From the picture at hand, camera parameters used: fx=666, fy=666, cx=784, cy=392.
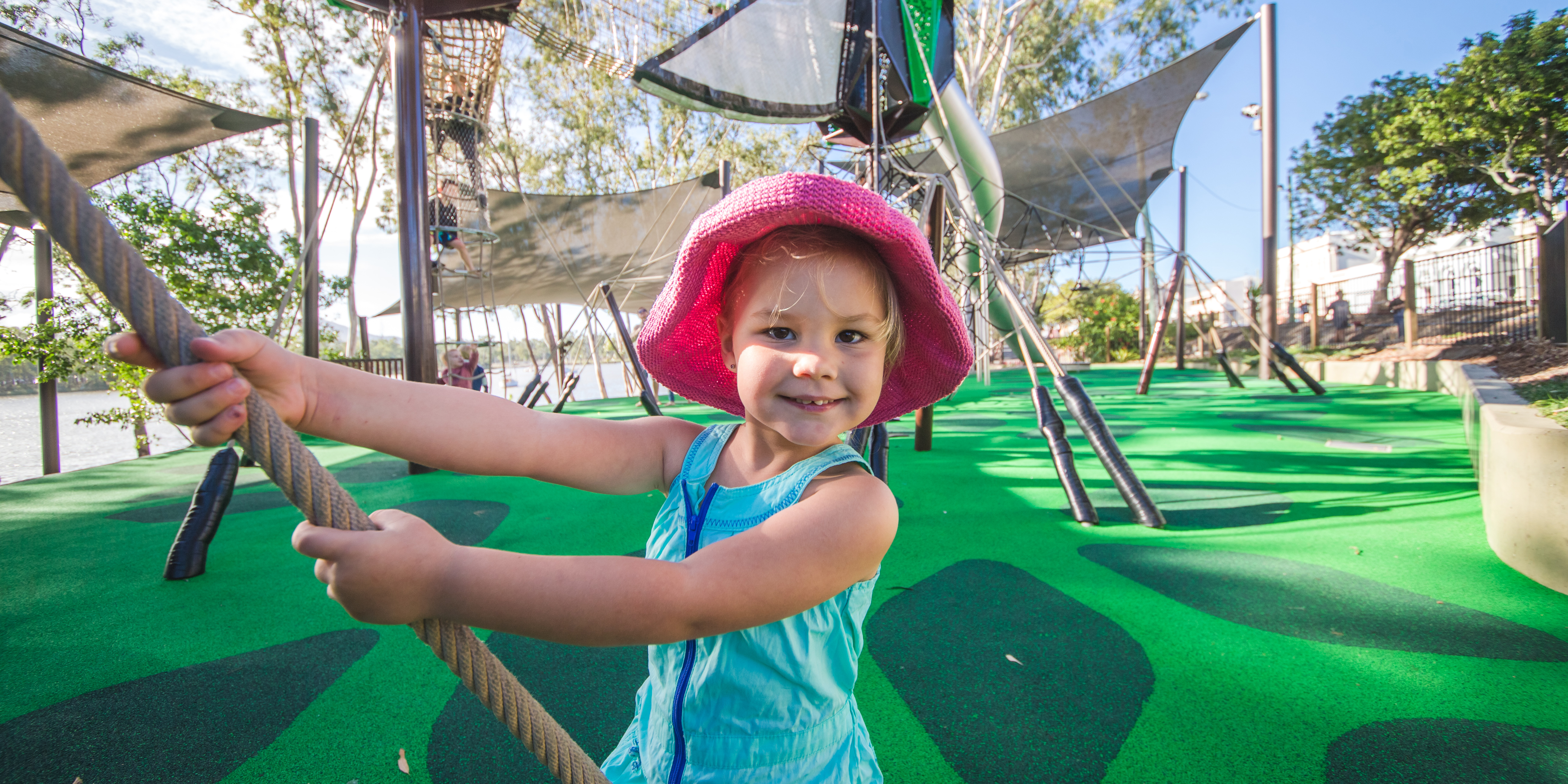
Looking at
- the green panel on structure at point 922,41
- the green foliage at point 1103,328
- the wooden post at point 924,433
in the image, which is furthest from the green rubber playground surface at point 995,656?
the green foliage at point 1103,328

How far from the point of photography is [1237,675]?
1805 mm

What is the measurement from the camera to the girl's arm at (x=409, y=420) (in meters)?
0.61

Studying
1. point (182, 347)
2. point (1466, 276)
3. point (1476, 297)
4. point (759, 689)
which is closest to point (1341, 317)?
point (1466, 276)

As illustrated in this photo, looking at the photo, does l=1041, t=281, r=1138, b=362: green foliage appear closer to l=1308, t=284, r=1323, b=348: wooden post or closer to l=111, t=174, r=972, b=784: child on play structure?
l=1308, t=284, r=1323, b=348: wooden post

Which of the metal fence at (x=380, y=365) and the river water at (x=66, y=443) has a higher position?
the metal fence at (x=380, y=365)

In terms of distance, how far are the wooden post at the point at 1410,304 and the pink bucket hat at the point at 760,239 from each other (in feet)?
40.3

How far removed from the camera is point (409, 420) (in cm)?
95

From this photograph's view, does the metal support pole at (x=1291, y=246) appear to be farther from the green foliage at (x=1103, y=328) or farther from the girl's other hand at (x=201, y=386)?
the girl's other hand at (x=201, y=386)

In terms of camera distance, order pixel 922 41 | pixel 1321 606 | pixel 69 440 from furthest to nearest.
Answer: pixel 69 440
pixel 922 41
pixel 1321 606

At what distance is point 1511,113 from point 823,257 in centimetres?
1228

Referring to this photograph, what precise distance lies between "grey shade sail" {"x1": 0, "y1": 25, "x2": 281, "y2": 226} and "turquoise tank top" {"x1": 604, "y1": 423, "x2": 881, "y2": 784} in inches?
140

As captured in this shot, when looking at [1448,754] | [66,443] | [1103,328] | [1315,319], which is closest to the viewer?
[1448,754]

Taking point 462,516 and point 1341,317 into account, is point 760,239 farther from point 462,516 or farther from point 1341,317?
point 1341,317

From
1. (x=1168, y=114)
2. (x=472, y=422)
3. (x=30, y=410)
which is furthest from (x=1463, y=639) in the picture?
(x=30, y=410)
